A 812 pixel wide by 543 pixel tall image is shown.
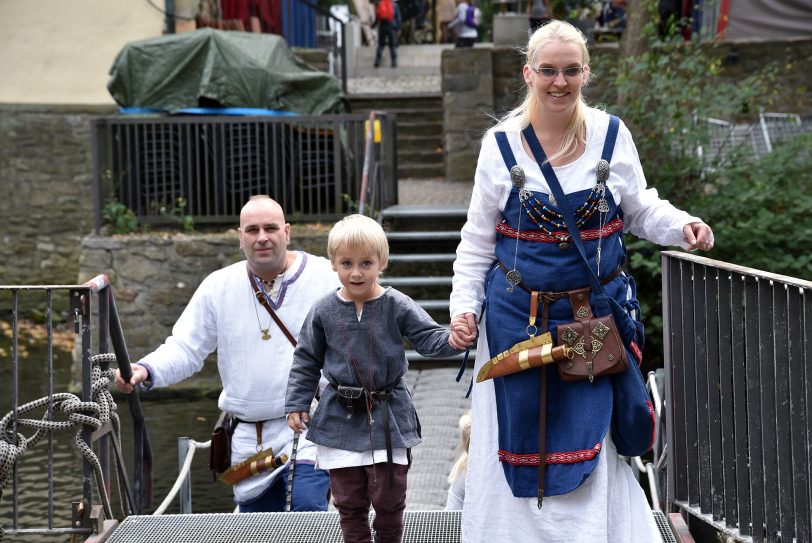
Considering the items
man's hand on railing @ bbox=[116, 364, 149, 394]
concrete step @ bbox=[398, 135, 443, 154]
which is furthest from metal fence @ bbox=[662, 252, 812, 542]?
concrete step @ bbox=[398, 135, 443, 154]

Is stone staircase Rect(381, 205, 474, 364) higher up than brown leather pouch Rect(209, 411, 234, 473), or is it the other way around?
brown leather pouch Rect(209, 411, 234, 473)

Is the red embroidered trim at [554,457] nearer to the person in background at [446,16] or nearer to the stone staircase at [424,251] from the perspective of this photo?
the stone staircase at [424,251]

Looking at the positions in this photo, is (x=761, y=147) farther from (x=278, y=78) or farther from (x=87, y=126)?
(x=87, y=126)

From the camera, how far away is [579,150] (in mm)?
3859

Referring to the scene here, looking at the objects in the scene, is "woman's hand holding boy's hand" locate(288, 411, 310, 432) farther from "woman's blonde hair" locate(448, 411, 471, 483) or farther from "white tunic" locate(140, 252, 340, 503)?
"woman's blonde hair" locate(448, 411, 471, 483)

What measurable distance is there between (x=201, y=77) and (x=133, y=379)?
956cm

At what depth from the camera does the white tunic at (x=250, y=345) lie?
5.18m

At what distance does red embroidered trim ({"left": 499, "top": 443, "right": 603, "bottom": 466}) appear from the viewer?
3730mm

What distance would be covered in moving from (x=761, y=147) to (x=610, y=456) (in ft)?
38.6

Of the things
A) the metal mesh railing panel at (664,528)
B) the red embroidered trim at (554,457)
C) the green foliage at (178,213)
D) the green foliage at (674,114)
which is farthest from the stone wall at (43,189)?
the red embroidered trim at (554,457)

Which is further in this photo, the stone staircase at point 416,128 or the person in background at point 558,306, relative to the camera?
the stone staircase at point 416,128

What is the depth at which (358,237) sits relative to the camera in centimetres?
416

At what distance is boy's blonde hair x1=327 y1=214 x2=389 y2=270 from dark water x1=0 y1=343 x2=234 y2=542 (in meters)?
2.97

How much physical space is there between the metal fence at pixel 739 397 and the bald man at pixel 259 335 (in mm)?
1431
